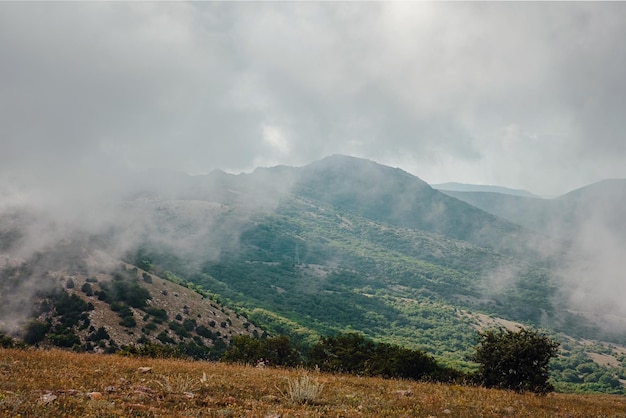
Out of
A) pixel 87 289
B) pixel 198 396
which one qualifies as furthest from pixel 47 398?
pixel 87 289

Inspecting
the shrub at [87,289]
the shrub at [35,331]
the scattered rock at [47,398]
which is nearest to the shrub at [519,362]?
the scattered rock at [47,398]

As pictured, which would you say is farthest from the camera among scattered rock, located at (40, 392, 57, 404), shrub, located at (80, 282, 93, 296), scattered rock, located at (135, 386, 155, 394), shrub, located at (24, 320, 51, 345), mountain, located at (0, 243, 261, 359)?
shrub, located at (80, 282, 93, 296)

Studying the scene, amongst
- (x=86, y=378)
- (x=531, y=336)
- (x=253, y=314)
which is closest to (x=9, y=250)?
(x=253, y=314)

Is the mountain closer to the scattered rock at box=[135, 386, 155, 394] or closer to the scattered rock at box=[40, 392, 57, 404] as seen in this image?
the scattered rock at box=[135, 386, 155, 394]

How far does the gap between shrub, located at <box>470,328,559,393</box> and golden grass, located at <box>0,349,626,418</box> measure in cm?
596

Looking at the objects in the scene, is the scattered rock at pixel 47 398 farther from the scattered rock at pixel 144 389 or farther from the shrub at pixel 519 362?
the shrub at pixel 519 362

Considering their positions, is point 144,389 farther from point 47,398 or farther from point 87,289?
point 87,289

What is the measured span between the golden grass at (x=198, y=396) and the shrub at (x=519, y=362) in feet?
19.6

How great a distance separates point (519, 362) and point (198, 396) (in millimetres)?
19369

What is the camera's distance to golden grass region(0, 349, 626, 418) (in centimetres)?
865

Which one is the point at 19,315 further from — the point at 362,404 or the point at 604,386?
the point at 604,386

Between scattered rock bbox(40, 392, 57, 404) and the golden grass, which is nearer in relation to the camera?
scattered rock bbox(40, 392, 57, 404)

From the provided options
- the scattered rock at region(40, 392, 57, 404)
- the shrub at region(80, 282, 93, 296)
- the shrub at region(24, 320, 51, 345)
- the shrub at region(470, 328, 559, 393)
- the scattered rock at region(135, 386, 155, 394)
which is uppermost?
the scattered rock at region(40, 392, 57, 404)

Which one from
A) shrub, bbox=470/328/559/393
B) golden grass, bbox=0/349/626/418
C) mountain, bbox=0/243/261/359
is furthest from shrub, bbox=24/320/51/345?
shrub, bbox=470/328/559/393
